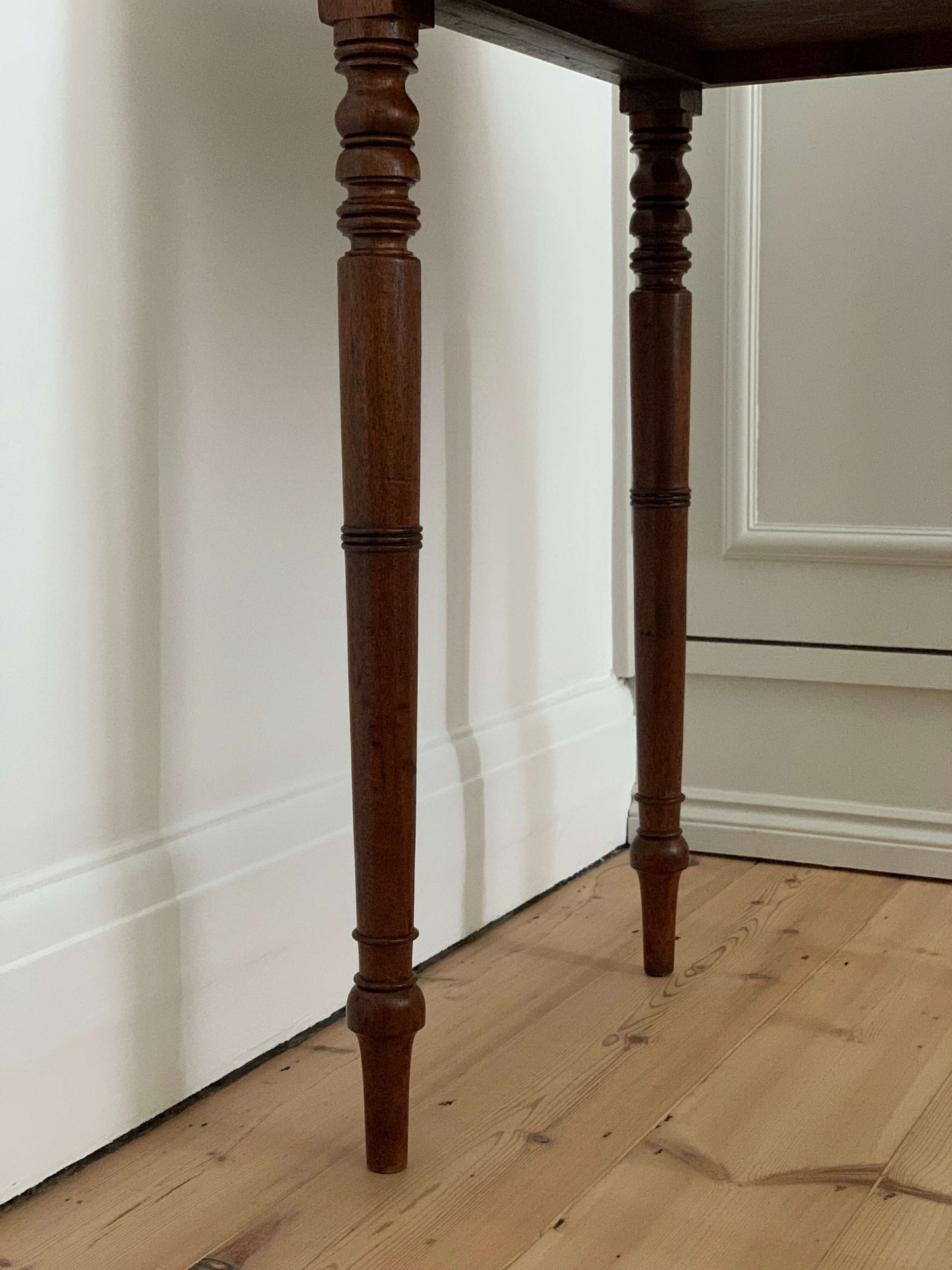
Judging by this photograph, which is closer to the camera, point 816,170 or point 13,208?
point 13,208

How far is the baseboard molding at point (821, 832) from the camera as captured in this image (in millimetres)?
1709

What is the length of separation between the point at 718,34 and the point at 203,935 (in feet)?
2.75

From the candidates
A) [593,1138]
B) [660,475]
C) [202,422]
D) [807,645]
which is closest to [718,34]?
[660,475]

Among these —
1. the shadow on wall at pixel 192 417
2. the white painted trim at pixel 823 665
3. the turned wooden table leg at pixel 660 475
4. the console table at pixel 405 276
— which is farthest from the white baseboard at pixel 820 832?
the shadow on wall at pixel 192 417

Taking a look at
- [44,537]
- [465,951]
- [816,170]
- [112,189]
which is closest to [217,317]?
[112,189]

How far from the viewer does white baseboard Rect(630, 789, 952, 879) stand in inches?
67.3

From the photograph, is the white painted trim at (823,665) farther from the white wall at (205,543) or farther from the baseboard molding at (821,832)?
the white wall at (205,543)

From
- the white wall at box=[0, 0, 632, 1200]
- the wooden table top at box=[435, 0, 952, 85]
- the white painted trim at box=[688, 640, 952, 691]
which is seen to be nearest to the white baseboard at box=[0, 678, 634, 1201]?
the white wall at box=[0, 0, 632, 1200]

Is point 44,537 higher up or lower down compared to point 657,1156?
higher up

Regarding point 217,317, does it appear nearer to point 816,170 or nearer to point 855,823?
point 816,170

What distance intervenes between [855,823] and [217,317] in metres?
0.99

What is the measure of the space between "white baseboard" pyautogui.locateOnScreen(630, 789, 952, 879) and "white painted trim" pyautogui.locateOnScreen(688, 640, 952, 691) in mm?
147

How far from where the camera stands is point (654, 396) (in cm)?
137

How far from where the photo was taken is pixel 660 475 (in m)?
1.38
